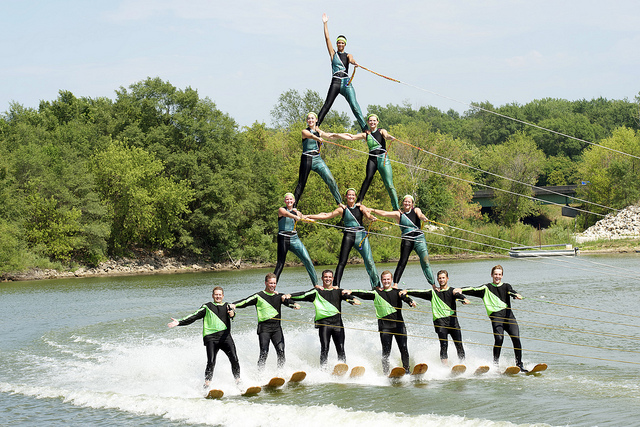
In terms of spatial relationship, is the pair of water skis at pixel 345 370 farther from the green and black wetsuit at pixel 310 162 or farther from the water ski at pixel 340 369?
the green and black wetsuit at pixel 310 162

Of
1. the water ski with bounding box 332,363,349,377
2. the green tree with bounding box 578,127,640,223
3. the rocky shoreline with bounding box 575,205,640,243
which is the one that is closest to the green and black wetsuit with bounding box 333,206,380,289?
the water ski with bounding box 332,363,349,377

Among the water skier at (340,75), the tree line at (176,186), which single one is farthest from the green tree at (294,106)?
the water skier at (340,75)

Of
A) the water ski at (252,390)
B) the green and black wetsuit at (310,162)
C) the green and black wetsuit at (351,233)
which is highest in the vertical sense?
the green and black wetsuit at (310,162)

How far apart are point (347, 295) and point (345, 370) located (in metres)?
1.50

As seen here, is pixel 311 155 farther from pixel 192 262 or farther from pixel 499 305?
pixel 192 262

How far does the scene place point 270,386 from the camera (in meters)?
12.1

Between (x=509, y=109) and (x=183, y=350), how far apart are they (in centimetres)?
10330

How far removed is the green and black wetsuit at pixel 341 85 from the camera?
13.3 m

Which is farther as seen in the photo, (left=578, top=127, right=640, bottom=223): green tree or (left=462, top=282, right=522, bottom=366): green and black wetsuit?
(left=578, top=127, right=640, bottom=223): green tree

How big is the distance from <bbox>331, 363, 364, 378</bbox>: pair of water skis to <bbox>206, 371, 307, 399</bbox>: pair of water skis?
27.0 inches

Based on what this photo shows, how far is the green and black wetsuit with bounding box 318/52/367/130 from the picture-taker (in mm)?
13336

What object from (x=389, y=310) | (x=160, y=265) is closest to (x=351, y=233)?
(x=389, y=310)

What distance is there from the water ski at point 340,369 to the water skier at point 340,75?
4.89m

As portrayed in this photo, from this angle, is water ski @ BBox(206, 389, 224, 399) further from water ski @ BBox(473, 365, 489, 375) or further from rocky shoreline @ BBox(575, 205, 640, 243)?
rocky shoreline @ BBox(575, 205, 640, 243)
